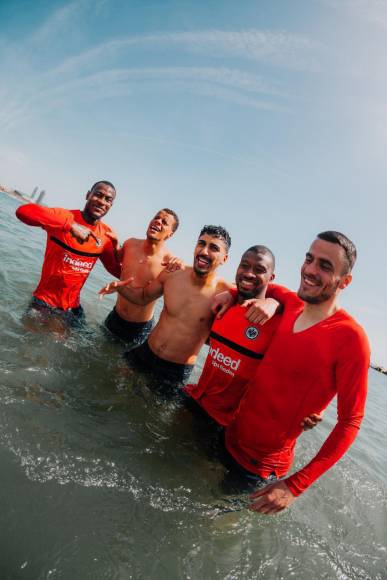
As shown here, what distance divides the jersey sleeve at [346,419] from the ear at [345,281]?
470mm

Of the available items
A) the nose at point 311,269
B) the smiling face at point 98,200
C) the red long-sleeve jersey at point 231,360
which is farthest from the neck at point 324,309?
the smiling face at point 98,200

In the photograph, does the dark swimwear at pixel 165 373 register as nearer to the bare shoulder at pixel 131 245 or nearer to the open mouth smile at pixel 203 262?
the open mouth smile at pixel 203 262

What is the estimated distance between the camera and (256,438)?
259 centimetres

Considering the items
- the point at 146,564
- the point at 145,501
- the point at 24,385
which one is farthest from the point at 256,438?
the point at 24,385

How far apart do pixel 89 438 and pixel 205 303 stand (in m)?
1.80

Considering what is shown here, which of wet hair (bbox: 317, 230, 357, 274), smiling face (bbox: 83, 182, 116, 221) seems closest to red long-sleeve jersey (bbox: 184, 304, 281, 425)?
wet hair (bbox: 317, 230, 357, 274)

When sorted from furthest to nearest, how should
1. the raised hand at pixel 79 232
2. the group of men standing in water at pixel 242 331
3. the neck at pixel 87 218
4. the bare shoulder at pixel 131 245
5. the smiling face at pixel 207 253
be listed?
the bare shoulder at pixel 131 245 → the neck at pixel 87 218 → the raised hand at pixel 79 232 → the smiling face at pixel 207 253 → the group of men standing in water at pixel 242 331

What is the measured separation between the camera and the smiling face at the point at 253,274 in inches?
117

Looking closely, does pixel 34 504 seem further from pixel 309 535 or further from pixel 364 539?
pixel 364 539

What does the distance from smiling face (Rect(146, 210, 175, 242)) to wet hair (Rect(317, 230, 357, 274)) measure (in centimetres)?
260

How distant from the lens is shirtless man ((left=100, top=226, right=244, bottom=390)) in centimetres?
360

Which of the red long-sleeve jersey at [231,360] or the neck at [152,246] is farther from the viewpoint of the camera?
the neck at [152,246]

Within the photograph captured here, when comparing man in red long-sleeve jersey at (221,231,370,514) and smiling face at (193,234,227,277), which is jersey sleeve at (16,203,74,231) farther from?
man in red long-sleeve jersey at (221,231,370,514)

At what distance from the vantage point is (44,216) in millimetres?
4004
